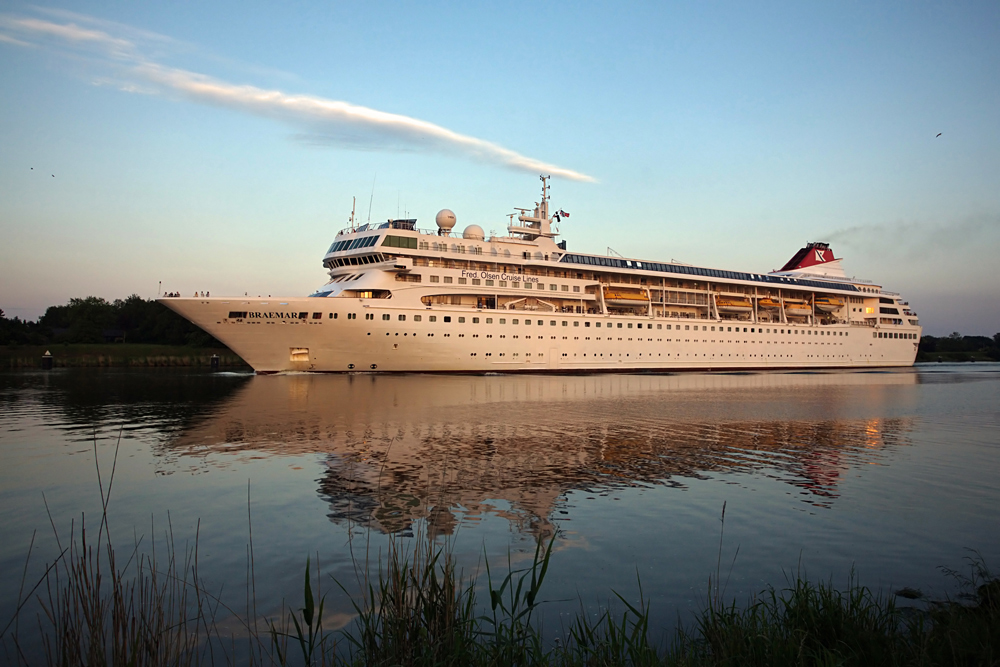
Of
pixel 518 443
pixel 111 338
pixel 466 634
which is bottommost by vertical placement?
pixel 466 634

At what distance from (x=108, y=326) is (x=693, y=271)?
96.2 metres

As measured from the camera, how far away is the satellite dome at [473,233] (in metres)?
50.2

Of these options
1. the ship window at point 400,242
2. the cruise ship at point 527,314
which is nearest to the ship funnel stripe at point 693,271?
the cruise ship at point 527,314

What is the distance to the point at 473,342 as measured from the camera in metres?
45.6

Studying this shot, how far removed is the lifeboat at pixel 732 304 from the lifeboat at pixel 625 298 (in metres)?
9.41

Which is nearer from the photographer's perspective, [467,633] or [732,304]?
[467,633]

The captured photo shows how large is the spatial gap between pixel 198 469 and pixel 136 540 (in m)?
4.61

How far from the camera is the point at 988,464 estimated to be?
13414 millimetres

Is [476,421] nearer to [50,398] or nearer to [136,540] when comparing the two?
[136,540]

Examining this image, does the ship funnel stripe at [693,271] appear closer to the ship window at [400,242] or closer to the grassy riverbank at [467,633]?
the ship window at [400,242]

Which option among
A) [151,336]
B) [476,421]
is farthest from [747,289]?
[151,336]

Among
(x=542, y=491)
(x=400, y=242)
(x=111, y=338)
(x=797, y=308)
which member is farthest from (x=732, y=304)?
(x=111, y=338)

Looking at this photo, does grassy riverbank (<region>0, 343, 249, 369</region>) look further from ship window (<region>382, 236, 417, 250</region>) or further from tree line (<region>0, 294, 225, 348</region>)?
ship window (<region>382, 236, 417, 250</region>)

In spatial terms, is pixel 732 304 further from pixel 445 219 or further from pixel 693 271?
pixel 445 219
